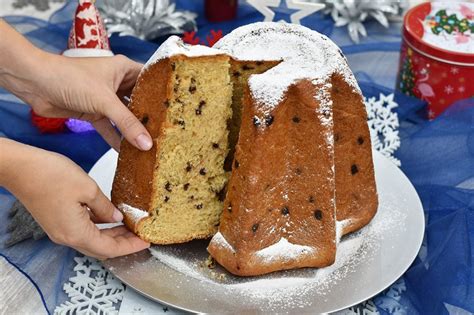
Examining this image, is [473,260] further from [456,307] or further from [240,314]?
[240,314]

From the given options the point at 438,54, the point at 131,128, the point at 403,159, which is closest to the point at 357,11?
the point at 438,54

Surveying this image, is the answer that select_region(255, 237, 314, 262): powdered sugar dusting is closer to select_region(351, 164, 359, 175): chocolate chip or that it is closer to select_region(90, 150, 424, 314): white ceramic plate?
select_region(90, 150, 424, 314): white ceramic plate

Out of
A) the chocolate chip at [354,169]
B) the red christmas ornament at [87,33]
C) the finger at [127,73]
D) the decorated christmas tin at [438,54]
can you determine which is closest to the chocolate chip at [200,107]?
the finger at [127,73]

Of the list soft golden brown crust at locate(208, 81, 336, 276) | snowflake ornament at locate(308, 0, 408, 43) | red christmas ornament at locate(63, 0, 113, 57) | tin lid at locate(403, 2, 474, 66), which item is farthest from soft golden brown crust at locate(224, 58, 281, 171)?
snowflake ornament at locate(308, 0, 408, 43)

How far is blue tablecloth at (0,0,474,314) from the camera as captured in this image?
1216 mm

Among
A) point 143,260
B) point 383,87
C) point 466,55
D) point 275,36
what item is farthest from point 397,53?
point 143,260

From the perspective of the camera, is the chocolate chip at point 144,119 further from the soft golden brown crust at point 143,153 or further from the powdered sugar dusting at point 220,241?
the powdered sugar dusting at point 220,241

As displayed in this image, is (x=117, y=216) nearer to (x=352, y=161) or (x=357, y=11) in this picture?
(x=352, y=161)

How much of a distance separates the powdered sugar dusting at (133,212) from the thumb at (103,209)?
20 millimetres

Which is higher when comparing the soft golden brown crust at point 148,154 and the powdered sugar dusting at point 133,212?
the soft golden brown crust at point 148,154

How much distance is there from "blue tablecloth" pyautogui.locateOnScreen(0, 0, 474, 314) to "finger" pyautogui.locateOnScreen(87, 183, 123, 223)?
126mm

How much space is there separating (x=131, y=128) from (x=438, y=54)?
825 mm

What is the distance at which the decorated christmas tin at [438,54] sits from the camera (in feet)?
5.33

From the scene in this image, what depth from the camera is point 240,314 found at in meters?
1.11
